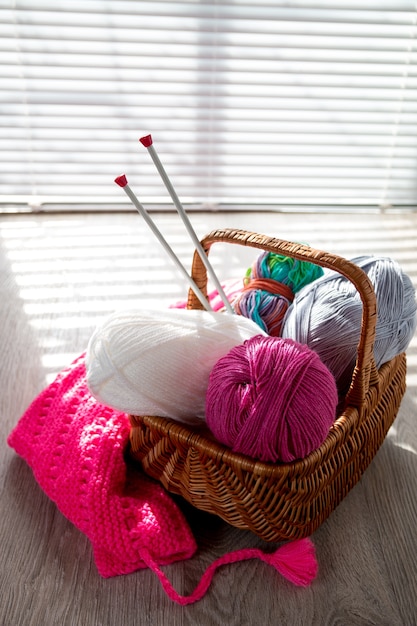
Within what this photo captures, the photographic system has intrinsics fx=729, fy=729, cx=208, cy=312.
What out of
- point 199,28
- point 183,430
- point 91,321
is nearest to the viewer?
point 183,430

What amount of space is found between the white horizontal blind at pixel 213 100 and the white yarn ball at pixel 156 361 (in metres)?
1.15

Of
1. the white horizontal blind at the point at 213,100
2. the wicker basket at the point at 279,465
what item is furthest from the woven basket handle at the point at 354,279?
the white horizontal blind at the point at 213,100

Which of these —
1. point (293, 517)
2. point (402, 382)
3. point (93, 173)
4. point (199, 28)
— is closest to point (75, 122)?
point (93, 173)

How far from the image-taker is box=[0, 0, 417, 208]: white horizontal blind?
192 centimetres

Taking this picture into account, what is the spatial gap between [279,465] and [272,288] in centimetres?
35

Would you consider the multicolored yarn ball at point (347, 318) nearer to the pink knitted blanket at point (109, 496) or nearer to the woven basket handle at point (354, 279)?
the woven basket handle at point (354, 279)

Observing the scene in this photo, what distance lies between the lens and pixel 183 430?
94cm

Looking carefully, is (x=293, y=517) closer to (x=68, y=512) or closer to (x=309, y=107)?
(x=68, y=512)

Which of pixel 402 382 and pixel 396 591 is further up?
pixel 402 382

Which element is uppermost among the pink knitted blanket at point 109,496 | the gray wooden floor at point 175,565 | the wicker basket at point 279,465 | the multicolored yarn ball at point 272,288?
the multicolored yarn ball at point 272,288

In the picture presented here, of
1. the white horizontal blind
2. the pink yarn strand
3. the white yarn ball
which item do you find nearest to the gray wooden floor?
the pink yarn strand

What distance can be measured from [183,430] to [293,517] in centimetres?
18

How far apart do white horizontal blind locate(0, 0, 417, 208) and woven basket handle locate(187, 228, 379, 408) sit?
1.08 metres

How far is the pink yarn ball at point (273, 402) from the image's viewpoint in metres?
0.87
